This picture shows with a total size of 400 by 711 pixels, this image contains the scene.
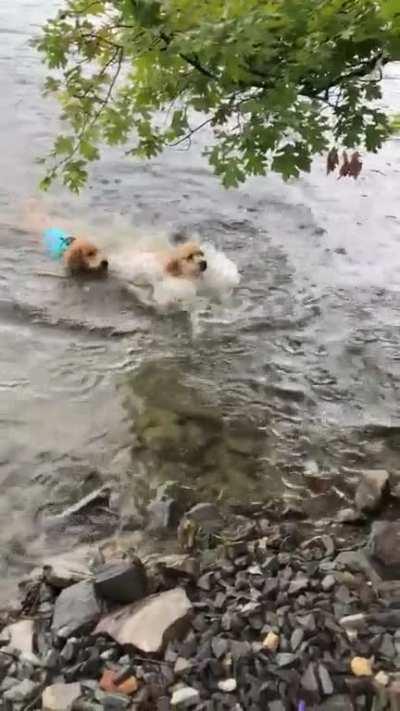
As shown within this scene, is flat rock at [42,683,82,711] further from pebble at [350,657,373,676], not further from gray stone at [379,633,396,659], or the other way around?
gray stone at [379,633,396,659]

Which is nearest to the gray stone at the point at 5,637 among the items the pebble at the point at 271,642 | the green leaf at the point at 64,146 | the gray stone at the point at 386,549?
the pebble at the point at 271,642

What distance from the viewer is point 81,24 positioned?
16.3 ft

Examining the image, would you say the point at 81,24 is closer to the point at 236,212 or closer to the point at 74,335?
the point at 74,335

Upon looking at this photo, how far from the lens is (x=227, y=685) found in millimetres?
3900

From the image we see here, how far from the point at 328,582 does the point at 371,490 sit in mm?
1159

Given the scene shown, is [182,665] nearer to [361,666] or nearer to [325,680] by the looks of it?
[325,680]

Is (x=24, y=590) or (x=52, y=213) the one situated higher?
(x=52, y=213)

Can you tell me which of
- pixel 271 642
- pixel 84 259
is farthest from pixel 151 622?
pixel 84 259

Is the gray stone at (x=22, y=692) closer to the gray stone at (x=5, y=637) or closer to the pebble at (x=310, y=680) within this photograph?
the gray stone at (x=5, y=637)

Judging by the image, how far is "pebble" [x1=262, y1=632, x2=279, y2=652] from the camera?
4121 mm

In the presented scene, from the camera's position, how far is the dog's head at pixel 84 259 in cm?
902

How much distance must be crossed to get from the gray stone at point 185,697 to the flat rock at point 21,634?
853mm

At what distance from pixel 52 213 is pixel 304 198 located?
3644mm

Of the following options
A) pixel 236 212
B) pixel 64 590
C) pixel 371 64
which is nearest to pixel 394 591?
pixel 64 590
